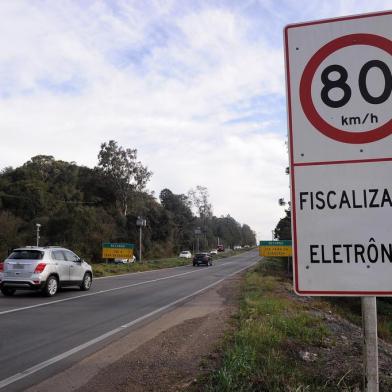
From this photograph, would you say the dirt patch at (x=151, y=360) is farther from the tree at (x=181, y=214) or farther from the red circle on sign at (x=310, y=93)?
the tree at (x=181, y=214)

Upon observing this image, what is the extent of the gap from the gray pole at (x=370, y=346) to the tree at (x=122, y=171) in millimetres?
80028

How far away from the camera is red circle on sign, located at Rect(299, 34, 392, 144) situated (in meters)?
2.40

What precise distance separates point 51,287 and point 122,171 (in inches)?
2618

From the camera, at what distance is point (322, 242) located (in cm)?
242

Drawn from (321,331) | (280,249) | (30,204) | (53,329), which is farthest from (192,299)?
(30,204)

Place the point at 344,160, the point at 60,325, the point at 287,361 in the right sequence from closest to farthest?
the point at 344,160, the point at 287,361, the point at 60,325

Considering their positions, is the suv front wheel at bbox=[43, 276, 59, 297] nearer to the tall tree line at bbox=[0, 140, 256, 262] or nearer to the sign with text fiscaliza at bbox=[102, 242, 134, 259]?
the sign with text fiscaliza at bbox=[102, 242, 134, 259]

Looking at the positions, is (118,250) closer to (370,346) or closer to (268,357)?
(268,357)

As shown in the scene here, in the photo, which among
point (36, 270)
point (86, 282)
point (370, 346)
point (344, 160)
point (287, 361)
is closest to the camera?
point (370, 346)

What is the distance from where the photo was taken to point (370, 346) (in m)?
2.31

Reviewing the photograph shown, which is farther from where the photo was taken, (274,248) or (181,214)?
(181,214)

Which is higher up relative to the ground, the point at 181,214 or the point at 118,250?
the point at 181,214

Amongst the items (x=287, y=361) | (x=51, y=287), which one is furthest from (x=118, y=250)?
(x=287, y=361)

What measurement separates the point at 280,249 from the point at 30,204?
47410 millimetres
